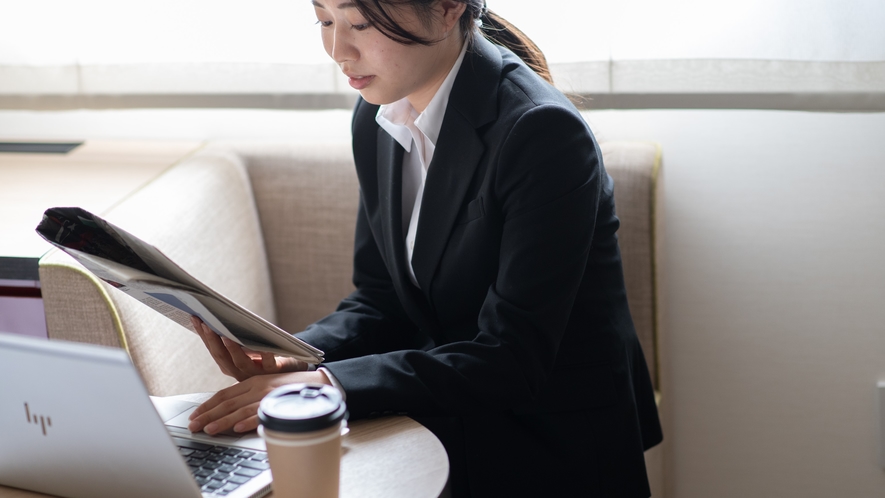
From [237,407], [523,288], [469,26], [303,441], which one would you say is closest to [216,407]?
[237,407]

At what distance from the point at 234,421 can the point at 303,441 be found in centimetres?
22

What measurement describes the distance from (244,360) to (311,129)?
35.2 inches

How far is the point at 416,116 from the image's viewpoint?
1.15 m

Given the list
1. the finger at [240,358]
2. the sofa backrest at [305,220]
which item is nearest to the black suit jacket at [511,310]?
the finger at [240,358]

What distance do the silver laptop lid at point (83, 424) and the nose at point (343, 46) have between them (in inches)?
21.4

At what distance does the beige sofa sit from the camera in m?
1.17

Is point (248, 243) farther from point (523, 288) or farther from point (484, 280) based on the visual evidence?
point (523, 288)

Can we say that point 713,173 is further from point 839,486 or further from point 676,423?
point 839,486

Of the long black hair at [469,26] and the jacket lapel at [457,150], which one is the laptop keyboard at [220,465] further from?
the long black hair at [469,26]

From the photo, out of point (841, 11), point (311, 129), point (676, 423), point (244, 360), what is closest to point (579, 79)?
point (841, 11)

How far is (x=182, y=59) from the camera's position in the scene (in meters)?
1.66

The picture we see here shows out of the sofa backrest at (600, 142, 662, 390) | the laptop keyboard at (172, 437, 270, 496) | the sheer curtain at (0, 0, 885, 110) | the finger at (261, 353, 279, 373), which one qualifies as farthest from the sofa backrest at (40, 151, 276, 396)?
the sofa backrest at (600, 142, 662, 390)

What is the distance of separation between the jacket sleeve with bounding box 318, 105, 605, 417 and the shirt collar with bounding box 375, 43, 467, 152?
15 cm

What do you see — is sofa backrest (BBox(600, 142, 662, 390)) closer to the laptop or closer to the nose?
the nose
